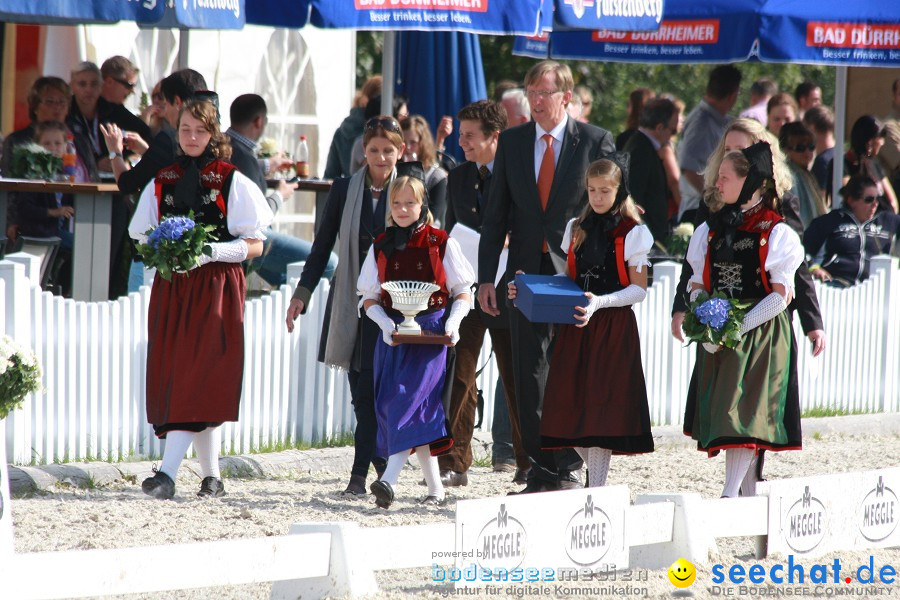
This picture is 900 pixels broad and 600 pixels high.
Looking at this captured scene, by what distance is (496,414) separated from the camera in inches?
326

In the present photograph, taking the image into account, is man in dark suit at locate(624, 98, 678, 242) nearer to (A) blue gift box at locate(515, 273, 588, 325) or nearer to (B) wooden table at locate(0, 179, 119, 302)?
(B) wooden table at locate(0, 179, 119, 302)

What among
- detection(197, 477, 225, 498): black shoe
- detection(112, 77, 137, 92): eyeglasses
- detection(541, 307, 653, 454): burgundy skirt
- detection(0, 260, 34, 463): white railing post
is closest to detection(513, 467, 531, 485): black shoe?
detection(541, 307, 653, 454): burgundy skirt

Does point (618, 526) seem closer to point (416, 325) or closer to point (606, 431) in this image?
point (606, 431)

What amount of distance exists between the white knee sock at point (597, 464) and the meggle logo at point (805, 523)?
1074 millimetres

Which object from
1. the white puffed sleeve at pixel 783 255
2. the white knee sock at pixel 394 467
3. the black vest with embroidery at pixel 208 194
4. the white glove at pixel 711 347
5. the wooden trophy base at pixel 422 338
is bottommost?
the white knee sock at pixel 394 467

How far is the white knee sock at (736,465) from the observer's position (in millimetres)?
6539

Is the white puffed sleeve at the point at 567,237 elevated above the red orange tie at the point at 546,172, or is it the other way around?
the red orange tie at the point at 546,172

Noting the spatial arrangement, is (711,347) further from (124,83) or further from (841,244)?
(124,83)

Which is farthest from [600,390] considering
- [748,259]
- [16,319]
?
[16,319]

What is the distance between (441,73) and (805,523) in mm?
6820

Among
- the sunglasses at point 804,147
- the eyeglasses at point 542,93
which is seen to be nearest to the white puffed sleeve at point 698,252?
the eyeglasses at point 542,93

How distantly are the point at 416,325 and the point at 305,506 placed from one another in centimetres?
100

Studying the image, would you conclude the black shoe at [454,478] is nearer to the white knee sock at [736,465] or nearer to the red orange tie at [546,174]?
the red orange tie at [546,174]

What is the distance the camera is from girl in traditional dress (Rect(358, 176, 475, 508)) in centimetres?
683
